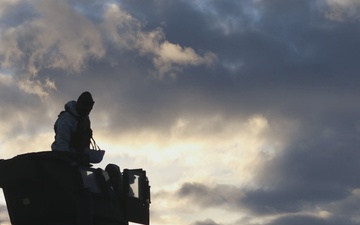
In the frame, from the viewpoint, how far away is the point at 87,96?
18.0 meters

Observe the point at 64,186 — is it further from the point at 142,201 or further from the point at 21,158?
the point at 142,201

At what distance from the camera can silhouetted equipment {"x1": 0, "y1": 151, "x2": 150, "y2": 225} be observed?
1689cm

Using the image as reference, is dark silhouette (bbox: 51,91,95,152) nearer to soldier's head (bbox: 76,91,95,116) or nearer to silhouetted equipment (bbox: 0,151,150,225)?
soldier's head (bbox: 76,91,95,116)

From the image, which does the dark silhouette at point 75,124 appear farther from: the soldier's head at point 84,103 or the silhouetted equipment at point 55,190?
the silhouetted equipment at point 55,190

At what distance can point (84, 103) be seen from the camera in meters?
18.0

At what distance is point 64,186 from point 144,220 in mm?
2337

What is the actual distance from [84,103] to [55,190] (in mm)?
2066

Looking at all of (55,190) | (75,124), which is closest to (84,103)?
(75,124)

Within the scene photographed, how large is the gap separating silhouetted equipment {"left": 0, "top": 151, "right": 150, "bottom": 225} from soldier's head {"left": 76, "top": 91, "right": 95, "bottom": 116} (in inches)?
49.3

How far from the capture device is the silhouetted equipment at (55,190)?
16.9 m

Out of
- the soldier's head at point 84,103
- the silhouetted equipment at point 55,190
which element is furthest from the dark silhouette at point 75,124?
the silhouetted equipment at point 55,190

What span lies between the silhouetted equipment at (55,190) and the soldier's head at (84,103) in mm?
1253

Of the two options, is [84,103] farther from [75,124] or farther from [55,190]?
[55,190]

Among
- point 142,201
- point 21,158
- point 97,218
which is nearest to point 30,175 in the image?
point 21,158
